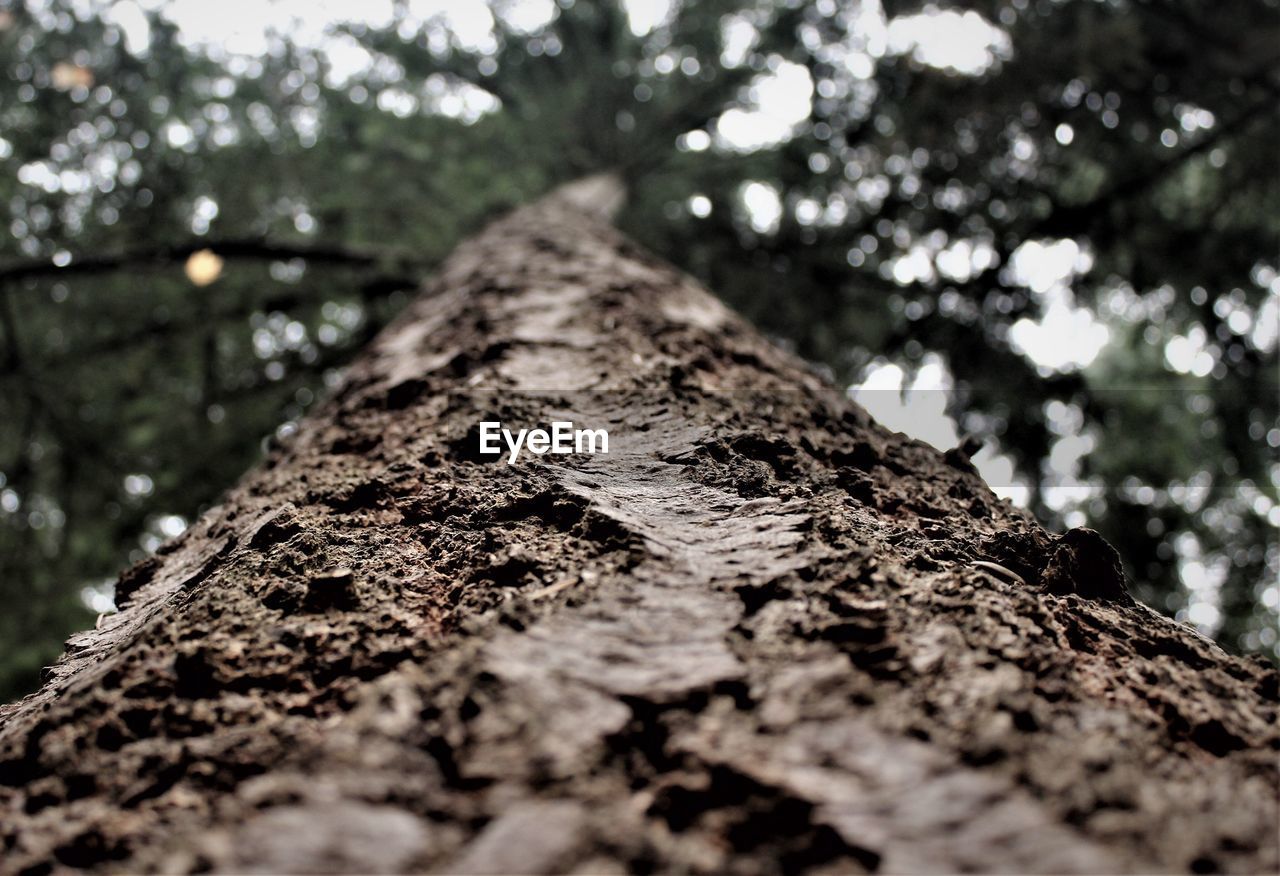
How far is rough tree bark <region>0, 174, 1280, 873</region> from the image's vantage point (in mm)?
512

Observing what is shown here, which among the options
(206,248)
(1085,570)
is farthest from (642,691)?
(206,248)

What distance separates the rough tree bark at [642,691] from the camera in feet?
1.68

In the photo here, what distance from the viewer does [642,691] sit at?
63 centimetres

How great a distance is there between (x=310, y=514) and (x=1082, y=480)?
559cm

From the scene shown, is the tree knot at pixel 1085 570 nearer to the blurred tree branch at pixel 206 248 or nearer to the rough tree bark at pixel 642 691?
the rough tree bark at pixel 642 691

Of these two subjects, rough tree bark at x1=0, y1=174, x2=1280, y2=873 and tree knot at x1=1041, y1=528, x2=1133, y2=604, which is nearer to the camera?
rough tree bark at x1=0, y1=174, x2=1280, y2=873

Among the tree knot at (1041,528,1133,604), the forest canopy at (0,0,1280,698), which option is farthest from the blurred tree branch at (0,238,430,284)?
the tree knot at (1041,528,1133,604)

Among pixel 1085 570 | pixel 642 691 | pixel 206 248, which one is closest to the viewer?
pixel 642 691

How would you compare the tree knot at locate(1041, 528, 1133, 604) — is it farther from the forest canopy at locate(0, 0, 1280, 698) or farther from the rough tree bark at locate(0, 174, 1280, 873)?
the forest canopy at locate(0, 0, 1280, 698)

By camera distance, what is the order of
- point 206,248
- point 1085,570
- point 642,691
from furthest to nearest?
point 206,248 → point 1085,570 → point 642,691

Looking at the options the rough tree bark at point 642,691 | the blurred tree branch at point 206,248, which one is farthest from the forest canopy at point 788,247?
the rough tree bark at point 642,691

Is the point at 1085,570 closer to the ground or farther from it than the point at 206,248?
closer to the ground

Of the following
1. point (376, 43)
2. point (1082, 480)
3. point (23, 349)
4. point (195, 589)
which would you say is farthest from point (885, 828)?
point (376, 43)

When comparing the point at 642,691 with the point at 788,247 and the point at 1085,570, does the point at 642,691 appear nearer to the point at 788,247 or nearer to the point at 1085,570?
the point at 1085,570
